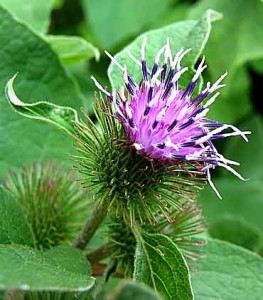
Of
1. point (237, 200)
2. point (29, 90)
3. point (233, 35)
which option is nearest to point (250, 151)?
point (237, 200)

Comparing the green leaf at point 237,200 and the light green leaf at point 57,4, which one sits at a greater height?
the light green leaf at point 57,4

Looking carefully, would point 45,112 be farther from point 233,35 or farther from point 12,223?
point 233,35

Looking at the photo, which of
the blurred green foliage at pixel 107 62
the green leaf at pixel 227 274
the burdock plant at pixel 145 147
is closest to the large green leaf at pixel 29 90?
the blurred green foliage at pixel 107 62

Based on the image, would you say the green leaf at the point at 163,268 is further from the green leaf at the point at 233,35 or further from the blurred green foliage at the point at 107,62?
the green leaf at the point at 233,35

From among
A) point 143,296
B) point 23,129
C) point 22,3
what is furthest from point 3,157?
point 143,296

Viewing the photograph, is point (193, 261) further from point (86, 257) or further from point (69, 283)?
point (69, 283)
